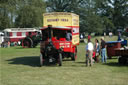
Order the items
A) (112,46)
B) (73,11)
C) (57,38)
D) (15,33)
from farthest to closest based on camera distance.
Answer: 1. (73,11)
2. (15,33)
3. (112,46)
4. (57,38)

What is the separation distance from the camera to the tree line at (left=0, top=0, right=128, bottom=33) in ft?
156

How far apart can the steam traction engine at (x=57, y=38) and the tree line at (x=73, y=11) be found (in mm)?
14783

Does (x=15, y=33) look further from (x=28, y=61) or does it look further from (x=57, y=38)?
(x=57, y=38)

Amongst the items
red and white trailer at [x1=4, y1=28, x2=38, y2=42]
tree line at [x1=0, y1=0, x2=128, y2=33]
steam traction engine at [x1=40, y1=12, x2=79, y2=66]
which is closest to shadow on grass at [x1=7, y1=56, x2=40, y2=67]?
steam traction engine at [x1=40, y1=12, x2=79, y2=66]

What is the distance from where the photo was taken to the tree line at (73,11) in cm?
4752

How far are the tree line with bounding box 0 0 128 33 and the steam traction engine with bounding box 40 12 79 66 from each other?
14783 mm

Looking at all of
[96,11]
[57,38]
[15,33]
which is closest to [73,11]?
[96,11]

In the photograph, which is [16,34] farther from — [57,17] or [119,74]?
[119,74]

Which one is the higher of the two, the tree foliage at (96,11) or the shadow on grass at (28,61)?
the tree foliage at (96,11)

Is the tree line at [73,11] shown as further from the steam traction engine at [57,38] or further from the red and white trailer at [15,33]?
the steam traction engine at [57,38]

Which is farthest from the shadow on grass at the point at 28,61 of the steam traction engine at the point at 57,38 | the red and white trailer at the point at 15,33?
the red and white trailer at the point at 15,33

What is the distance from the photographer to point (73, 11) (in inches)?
2717

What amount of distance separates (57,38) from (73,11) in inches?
2068

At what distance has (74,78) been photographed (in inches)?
448
